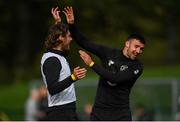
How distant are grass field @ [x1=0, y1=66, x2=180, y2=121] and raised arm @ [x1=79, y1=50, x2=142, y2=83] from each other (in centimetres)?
1024

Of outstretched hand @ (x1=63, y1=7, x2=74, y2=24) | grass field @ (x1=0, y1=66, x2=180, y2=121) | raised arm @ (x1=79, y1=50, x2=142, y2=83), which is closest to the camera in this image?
raised arm @ (x1=79, y1=50, x2=142, y2=83)

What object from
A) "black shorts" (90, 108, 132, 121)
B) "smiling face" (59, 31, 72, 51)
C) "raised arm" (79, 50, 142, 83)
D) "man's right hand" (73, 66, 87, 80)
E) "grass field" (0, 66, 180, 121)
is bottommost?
"grass field" (0, 66, 180, 121)

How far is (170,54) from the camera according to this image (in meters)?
38.8

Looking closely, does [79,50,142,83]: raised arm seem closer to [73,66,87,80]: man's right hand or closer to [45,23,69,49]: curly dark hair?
[45,23,69,49]: curly dark hair

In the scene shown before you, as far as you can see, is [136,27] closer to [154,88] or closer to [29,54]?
[154,88]

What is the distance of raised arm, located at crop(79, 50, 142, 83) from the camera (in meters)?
10.2

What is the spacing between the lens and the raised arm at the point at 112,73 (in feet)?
33.4

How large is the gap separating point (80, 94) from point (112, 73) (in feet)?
41.3

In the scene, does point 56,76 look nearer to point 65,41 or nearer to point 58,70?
point 58,70

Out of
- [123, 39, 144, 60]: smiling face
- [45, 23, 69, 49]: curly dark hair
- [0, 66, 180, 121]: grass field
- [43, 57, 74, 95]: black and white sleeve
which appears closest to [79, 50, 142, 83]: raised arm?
[123, 39, 144, 60]: smiling face

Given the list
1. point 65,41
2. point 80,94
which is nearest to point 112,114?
point 65,41

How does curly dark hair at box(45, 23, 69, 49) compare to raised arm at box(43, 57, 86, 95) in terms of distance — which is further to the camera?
curly dark hair at box(45, 23, 69, 49)

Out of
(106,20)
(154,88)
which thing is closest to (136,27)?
(106,20)

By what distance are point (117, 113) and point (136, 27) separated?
15.1 meters
